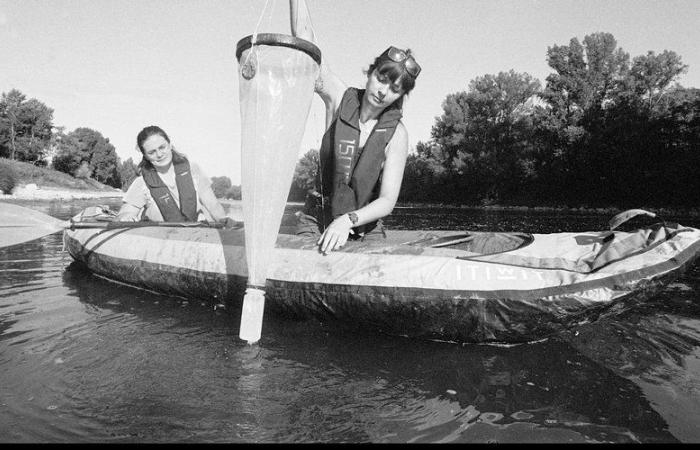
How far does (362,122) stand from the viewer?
3.99 metres

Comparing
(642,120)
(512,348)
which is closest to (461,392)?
(512,348)

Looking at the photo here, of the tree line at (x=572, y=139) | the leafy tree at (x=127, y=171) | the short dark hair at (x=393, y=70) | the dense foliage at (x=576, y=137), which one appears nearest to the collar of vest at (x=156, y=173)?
the short dark hair at (x=393, y=70)

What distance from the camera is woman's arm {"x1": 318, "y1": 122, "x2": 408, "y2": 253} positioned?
334 cm

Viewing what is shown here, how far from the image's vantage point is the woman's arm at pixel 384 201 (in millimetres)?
3338

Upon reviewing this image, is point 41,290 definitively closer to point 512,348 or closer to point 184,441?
point 184,441

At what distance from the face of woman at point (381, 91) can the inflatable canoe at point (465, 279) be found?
1196 millimetres

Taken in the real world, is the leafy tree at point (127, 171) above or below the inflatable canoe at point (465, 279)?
above

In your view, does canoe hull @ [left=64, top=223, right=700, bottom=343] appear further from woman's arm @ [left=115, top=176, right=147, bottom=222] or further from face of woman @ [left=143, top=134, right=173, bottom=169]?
woman's arm @ [left=115, top=176, right=147, bottom=222]

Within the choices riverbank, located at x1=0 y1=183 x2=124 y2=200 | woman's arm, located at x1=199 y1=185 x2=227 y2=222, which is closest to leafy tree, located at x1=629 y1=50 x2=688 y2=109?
woman's arm, located at x1=199 y1=185 x2=227 y2=222

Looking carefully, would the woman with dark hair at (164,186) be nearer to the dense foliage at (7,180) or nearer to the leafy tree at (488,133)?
the leafy tree at (488,133)

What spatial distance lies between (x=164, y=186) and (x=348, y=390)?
385 centimetres

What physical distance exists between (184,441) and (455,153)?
143ft

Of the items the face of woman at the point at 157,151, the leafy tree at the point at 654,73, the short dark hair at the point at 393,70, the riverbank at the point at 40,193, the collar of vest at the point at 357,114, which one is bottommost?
the riverbank at the point at 40,193

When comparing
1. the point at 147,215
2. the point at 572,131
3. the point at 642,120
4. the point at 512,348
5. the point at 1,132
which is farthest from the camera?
the point at 1,132
